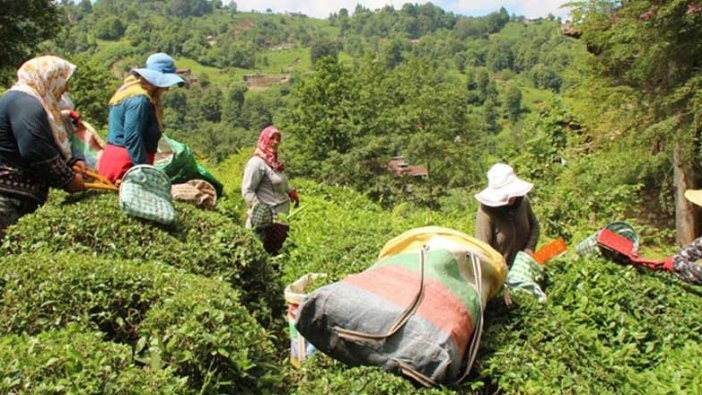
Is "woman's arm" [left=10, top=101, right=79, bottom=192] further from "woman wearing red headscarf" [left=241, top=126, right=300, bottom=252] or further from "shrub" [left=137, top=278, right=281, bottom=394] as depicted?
"woman wearing red headscarf" [left=241, top=126, right=300, bottom=252]

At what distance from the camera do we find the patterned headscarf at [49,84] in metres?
4.32

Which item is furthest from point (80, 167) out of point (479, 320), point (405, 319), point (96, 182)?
point (479, 320)

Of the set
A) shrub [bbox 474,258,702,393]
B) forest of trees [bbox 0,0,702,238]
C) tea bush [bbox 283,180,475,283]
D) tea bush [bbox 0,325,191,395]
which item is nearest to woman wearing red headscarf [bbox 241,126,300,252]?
tea bush [bbox 283,180,475,283]

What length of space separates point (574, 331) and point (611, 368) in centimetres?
36

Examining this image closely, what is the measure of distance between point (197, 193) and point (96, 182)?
0.90 meters

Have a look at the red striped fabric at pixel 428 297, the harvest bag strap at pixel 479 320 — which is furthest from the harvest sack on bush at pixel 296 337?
the harvest bag strap at pixel 479 320

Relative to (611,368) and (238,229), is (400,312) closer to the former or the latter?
(611,368)

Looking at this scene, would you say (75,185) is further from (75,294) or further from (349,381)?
(349,381)

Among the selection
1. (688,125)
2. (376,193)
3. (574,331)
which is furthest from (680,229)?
(376,193)

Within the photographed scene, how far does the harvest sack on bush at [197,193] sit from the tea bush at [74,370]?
243 cm

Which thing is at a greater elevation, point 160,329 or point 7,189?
point 7,189

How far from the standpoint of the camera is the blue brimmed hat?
5035mm

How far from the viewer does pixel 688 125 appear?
14.1m

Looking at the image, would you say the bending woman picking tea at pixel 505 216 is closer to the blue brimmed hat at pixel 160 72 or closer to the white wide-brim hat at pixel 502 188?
the white wide-brim hat at pixel 502 188
